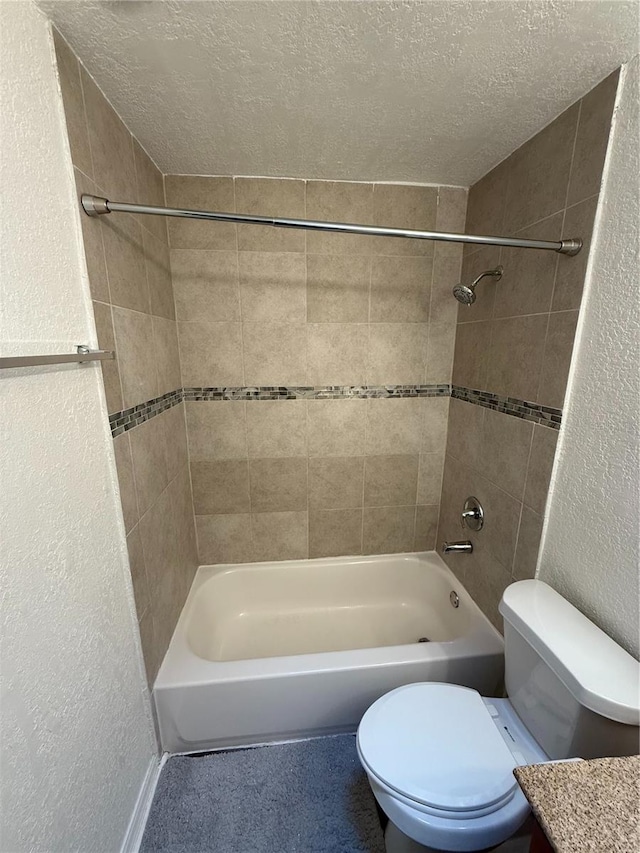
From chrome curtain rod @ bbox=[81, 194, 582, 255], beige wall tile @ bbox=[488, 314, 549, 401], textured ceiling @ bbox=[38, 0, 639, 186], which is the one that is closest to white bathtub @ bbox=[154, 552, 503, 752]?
beige wall tile @ bbox=[488, 314, 549, 401]

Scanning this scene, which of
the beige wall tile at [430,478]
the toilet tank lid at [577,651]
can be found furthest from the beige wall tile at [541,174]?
the toilet tank lid at [577,651]

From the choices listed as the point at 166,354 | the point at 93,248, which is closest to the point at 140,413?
the point at 166,354

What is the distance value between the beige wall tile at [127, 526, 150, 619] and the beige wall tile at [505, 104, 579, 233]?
1.66m

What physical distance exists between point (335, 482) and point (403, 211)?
52.6 inches

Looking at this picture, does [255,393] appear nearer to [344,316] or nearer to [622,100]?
[344,316]

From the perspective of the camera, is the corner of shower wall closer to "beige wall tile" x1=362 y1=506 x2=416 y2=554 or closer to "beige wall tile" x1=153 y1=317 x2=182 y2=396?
"beige wall tile" x1=153 y1=317 x2=182 y2=396

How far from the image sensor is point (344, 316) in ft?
5.36

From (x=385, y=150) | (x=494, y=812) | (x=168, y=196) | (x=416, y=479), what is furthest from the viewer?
(x=416, y=479)

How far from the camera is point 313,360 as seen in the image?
1.67 metres

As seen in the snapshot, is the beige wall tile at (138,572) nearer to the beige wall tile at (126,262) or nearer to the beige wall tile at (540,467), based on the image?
the beige wall tile at (126,262)

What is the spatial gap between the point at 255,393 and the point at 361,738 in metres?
1.33

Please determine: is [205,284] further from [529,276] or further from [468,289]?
[529,276]

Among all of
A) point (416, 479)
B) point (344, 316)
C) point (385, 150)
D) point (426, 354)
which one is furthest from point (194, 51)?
point (416, 479)

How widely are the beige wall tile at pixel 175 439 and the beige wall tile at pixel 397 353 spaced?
92 centimetres
